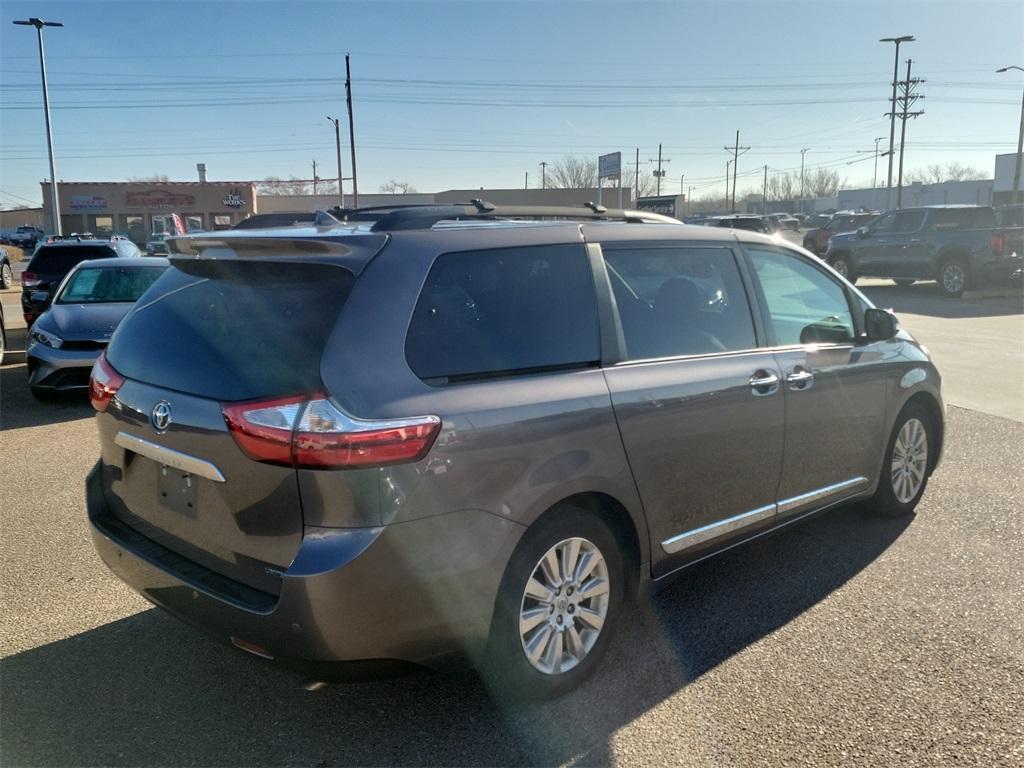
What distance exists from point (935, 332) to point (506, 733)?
12642mm

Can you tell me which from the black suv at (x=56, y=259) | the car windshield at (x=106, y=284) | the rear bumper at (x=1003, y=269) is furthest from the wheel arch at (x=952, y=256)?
the black suv at (x=56, y=259)

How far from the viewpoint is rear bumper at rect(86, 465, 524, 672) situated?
243 centimetres

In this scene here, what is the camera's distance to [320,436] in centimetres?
240

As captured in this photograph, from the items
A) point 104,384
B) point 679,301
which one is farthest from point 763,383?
point 104,384

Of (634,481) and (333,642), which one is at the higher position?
(634,481)

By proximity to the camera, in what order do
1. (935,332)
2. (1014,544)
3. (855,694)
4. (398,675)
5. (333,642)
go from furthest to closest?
(935,332), (1014,544), (855,694), (398,675), (333,642)

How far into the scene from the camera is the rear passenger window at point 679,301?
3.41m

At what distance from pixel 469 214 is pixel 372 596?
1.63 metres

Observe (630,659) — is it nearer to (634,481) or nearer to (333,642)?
(634,481)

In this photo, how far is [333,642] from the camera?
8.07ft

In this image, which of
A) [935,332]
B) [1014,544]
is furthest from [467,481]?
[935,332]

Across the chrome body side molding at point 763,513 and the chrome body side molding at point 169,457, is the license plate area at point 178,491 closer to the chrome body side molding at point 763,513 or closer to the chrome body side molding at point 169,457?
the chrome body side molding at point 169,457

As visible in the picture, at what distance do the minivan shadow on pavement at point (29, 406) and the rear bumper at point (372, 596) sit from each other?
5.93 m

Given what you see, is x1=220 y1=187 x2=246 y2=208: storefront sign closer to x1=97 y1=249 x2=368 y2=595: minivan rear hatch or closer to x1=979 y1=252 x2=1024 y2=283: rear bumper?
x1=979 y1=252 x2=1024 y2=283: rear bumper
